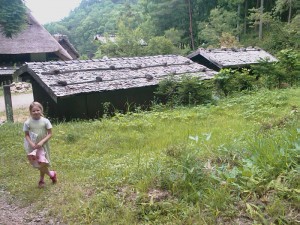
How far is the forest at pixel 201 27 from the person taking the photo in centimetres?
2577

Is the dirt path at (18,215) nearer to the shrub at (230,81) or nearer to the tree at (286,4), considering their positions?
the shrub at (230,81)

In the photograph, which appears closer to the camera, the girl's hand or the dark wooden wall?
the girl's hand

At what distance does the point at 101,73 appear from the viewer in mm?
11633

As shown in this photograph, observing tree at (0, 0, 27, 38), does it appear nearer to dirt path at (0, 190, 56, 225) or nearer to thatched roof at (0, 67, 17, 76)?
thatched roof at (0, 67, 17, 76)

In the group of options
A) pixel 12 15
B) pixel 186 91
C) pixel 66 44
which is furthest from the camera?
pixel 66 44

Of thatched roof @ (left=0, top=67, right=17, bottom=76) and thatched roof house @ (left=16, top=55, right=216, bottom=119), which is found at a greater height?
thatched roof house @ (left=16, top=55, right=216, bottom=119)

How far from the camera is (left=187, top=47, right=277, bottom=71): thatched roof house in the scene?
1526 centimetres

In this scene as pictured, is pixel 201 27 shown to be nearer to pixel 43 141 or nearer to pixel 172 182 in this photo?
pixel 43 141

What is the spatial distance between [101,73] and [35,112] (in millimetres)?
7191

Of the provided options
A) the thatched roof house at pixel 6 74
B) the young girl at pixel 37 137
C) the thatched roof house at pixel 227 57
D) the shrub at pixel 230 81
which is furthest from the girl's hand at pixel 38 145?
the thatched roof house at pixel 6 74

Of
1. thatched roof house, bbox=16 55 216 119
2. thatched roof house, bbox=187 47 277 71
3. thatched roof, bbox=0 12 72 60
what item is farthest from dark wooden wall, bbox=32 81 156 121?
thatched roof, bbox=0 12 72 60

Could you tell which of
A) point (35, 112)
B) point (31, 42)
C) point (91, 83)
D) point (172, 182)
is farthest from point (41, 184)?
point (31, 42)

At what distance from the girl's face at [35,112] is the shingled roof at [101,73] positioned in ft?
16.6

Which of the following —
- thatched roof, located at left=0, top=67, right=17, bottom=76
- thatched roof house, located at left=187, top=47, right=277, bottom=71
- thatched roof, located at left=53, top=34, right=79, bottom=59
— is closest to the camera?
thatched roof house, located at left=187, top=47, right=277, bottom=71
